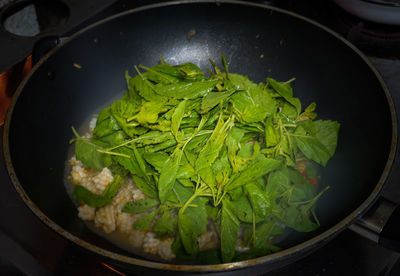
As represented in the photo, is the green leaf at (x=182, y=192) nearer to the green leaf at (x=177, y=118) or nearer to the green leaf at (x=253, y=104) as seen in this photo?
the green leaf at (x=177, y=118)

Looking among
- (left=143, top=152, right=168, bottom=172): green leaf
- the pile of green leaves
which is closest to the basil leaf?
the pile of green leaves

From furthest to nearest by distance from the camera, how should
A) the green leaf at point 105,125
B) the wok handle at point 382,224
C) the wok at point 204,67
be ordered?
1. the green leaf at point 105,125
2. the wok at point 204,67
3. the wok handle at point 382,224

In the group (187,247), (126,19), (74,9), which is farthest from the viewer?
(74,9)

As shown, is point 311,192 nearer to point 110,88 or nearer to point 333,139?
point 333,139

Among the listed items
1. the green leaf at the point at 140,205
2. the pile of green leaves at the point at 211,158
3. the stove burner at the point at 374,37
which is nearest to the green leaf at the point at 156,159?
the pile of green leaves at the point at 211,158

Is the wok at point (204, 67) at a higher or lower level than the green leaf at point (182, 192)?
higher

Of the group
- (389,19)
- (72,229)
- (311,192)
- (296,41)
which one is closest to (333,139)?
(311,192)

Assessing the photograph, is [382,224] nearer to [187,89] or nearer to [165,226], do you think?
[165,226]
